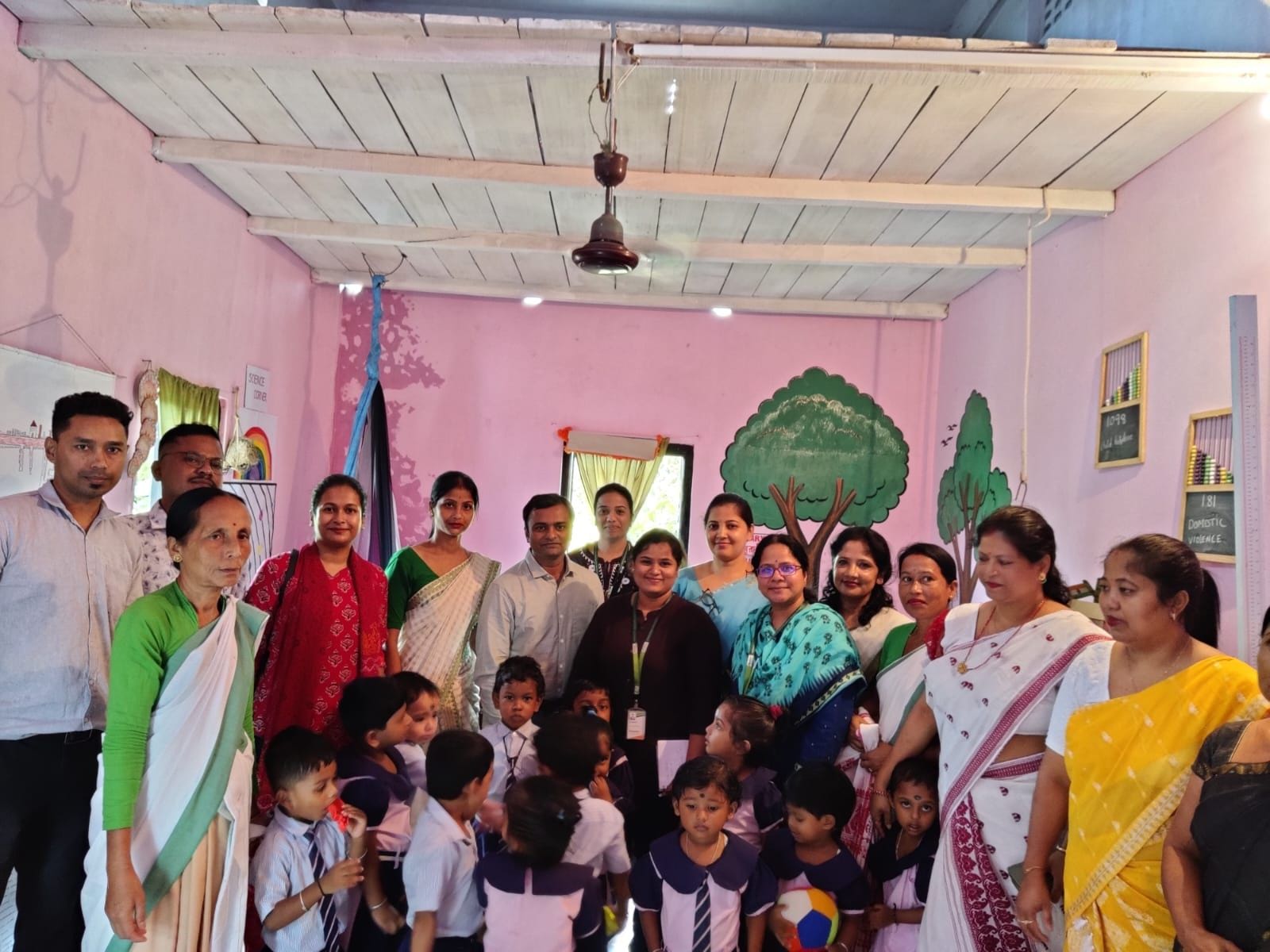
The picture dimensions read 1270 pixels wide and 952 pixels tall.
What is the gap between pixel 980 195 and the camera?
140 inches

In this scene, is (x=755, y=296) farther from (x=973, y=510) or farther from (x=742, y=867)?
(x=742, y=867)

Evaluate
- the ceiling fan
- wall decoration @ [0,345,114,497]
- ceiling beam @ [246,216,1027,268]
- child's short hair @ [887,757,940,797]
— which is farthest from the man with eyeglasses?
ceiling beam @ [246,216,1027,268]

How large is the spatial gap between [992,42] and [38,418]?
3.17 meters

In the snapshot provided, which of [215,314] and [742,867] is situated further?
[215,314]

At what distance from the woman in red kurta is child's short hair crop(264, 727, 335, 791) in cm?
32

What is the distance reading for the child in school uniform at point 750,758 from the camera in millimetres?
2348

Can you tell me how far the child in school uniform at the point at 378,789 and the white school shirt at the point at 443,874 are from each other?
204 millimetres

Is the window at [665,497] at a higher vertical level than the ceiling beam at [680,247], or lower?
lower

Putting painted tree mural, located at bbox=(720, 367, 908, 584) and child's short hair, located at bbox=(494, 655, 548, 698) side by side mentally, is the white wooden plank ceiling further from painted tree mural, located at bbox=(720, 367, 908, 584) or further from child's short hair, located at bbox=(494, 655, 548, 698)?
child's short hair, located at bbox=(494, 655, 548, 698)

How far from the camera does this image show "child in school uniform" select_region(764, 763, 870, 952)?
7.10 ft

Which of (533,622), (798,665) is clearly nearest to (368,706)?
(533,622)

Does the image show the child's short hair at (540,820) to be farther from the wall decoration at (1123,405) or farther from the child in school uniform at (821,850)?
the wall decoration at (1123,405)

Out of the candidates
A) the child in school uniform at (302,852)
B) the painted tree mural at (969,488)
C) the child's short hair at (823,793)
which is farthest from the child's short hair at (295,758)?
the painted tree mural at (969,488)

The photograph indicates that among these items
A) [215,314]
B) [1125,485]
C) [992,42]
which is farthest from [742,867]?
[215,314]
